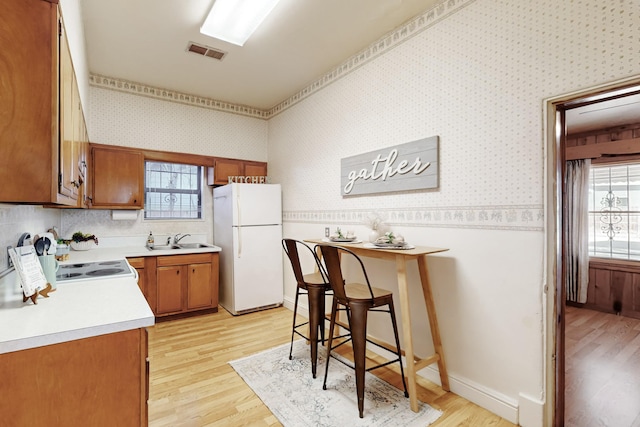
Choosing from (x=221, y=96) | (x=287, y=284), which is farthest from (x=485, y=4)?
(x=287, y=284)

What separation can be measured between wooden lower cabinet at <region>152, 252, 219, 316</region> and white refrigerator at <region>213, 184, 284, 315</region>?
0.69 feet

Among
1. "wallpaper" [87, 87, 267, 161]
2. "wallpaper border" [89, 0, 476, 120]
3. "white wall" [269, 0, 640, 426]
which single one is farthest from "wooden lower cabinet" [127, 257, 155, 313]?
"white wall" [269, 0, 640, 426]

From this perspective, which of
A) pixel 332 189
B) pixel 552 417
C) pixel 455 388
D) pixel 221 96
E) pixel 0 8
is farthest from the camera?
pixel 221 96

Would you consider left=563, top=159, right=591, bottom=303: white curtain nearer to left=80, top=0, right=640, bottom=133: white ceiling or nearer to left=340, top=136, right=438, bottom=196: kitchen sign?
left=80, top=0, right=640, bottom=133: white ceiling

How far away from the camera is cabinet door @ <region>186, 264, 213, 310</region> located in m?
3.86

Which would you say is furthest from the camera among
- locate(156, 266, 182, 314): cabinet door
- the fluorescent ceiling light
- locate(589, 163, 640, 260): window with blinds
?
locate(589, 163, 640, 260): window with blinds

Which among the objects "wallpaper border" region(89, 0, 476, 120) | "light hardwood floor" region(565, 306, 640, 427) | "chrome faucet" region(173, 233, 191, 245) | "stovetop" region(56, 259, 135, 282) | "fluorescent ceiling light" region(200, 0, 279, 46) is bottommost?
"light hardwood floor" region(565, 306, 640, 427)

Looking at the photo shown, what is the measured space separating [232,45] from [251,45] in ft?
0.58

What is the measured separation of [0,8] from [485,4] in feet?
8.22

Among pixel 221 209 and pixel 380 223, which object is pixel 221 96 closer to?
pixel 221 209

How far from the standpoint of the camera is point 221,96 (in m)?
4.26

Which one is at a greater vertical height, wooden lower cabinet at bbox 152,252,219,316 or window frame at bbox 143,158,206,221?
window frame at bbox 143,158,206,221

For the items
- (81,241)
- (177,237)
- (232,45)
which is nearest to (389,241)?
(232,45)

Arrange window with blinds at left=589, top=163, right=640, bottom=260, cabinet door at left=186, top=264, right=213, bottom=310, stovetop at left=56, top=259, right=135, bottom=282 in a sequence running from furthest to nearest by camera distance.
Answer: window with blinds at left=589, top=163, right=640, bottom=260
cabinet door at left=186, top=264, right=213, bottom=310
stovetop at left=56, top=259, right=135, bottom=282
